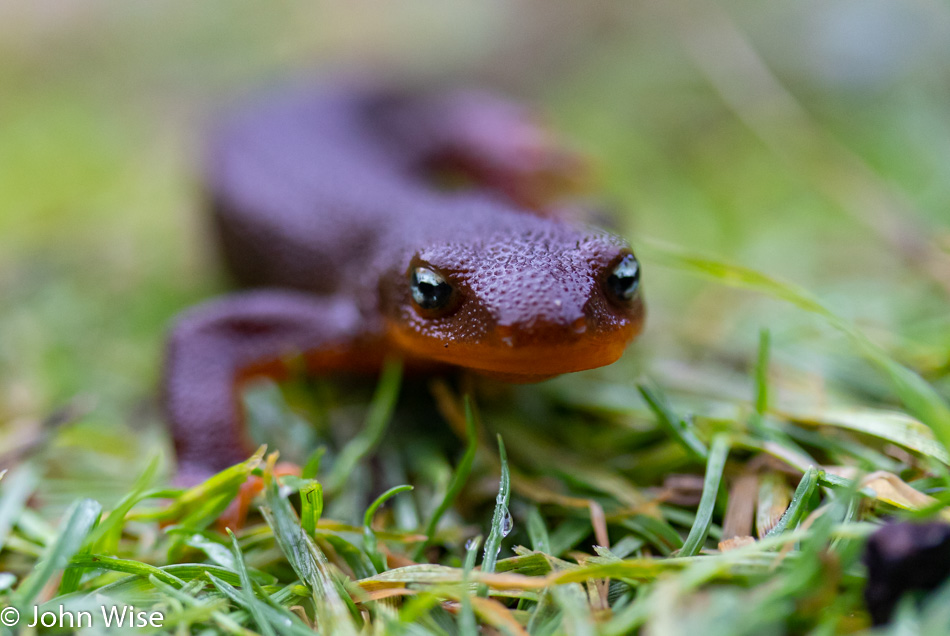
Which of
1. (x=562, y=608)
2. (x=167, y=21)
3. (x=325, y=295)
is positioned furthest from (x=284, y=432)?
(x=167, y=21)

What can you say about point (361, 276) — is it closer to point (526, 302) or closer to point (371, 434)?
point (371, 434)

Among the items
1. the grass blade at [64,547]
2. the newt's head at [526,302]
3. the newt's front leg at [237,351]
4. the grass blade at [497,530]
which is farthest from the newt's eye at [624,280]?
the grass blade at [64,547]

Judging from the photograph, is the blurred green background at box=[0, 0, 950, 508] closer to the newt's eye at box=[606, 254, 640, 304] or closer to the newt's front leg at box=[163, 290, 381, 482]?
the newt's front leg at box=[163, 290, 381, 482]

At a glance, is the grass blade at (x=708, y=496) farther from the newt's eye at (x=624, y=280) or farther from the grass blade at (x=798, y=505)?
the newt's eye at (x=624, y=280)

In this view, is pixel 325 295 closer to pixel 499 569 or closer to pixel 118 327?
pixel 118 327

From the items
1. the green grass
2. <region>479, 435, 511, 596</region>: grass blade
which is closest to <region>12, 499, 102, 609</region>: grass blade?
the green grass
